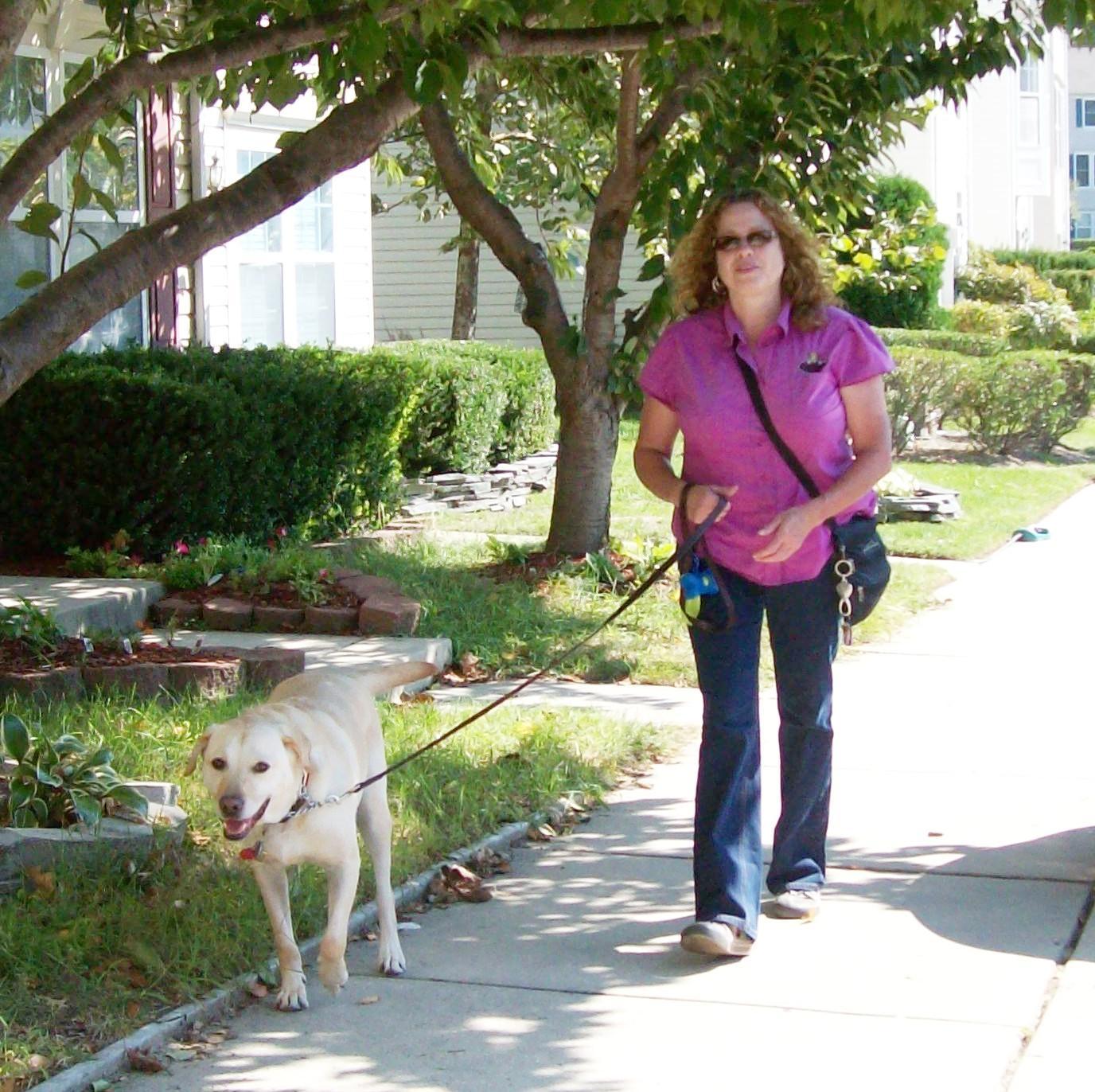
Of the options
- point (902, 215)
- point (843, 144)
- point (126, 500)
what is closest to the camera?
point (843, 144)

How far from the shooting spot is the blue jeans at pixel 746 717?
15.9 ft

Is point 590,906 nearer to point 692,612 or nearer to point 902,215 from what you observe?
point 692,612

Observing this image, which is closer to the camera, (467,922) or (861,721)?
(467,922)

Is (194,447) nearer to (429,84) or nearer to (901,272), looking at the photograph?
(429,84)

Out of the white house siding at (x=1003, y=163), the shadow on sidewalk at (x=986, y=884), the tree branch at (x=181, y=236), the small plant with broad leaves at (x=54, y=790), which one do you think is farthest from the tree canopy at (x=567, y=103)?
the white house siding at (x=1003, y=163)

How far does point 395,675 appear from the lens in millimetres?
4898

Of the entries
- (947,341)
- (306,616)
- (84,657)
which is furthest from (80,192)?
(947,341)

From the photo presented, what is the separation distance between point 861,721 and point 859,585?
2.97 meters

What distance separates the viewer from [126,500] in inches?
404

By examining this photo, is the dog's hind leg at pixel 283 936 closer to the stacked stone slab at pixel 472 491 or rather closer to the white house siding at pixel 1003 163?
the stacked stone slab at pixel 472 491

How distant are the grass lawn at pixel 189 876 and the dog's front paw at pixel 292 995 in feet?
0.66

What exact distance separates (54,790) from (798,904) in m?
2.27

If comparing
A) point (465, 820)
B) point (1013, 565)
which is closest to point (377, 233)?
point (1013, 565)

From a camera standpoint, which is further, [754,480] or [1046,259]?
[1046,259]
